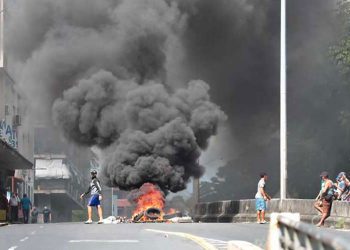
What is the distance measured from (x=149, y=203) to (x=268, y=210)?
6.34 m

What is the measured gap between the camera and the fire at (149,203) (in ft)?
85.3

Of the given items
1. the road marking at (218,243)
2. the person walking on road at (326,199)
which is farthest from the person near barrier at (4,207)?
the road marking at (218,243)

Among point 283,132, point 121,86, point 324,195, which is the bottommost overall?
point 324,195

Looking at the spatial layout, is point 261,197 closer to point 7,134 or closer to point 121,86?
point 121,86

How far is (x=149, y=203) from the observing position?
2764cm

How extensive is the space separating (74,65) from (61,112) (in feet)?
8.15

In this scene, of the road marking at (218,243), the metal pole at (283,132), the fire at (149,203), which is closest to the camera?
the road marking at (218,243)

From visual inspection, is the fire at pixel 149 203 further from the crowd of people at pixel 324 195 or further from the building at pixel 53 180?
the building at pixel 53 180

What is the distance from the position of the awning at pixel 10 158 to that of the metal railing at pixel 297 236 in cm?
1931

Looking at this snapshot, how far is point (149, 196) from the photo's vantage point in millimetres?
28266

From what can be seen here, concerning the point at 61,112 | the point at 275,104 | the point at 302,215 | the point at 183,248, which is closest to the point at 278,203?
the point at 302,215

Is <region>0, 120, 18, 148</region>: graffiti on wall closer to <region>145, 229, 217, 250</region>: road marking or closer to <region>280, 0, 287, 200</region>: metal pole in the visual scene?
<region>280, 0, 287, 200</region>: metal pole

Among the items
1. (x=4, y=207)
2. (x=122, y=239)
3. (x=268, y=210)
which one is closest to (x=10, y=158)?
(x=4, y=207)

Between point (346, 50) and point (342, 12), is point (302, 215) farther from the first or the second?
point (342, 12)
